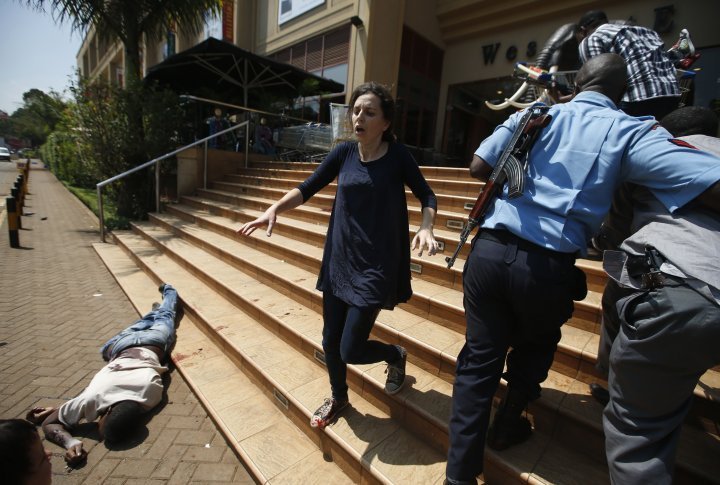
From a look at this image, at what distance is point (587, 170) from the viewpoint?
131cm

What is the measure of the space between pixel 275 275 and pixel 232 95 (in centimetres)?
996

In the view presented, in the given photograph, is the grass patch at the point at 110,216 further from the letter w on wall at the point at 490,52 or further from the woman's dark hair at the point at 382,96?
the letter w on wall at the point at 490,52

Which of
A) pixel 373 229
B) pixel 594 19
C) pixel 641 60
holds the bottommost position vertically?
pixel 373 229

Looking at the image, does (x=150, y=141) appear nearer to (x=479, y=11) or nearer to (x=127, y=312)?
(x=127, y=312)

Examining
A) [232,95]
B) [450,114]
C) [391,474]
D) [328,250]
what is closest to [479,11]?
[450,114]

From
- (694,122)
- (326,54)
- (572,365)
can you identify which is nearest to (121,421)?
(572,365)

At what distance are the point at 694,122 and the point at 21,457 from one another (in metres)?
3.03

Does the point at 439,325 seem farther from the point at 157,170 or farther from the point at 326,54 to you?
the point at 326,54

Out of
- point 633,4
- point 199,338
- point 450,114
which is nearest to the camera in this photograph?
point 199,338

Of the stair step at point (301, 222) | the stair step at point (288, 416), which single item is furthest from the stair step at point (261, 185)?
the stair step at point (288, 416)

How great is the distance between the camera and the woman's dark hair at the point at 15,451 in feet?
3.83

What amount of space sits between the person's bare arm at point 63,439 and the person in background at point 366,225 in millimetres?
1719

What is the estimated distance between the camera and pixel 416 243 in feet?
5.74

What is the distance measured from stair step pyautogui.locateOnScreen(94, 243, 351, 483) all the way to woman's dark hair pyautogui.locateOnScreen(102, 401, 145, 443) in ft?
1.47
